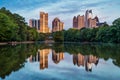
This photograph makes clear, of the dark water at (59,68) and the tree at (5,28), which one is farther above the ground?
the tree at (5,28)

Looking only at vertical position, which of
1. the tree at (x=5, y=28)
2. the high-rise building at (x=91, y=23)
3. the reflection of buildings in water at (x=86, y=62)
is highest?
the high-rise building at (x=91, y=23)

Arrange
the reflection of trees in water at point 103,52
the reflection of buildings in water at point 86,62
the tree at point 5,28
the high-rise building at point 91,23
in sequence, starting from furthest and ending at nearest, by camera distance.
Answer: the high-rise building at point 91,23 → the tree at point 5,28 → the reflection of trees in water at point 103,52 → the reflection of buildings in water at point 86,62

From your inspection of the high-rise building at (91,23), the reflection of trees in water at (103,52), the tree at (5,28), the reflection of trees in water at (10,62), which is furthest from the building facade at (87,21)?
the reflection of trees in water at (10,62)

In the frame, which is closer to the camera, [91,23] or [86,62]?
[86,62]

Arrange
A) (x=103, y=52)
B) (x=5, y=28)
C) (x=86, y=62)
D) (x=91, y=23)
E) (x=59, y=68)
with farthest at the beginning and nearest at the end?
(x=91, y=23) → (x=5, y=28) → (x=103, y=52) → (x=86, y=62) → (x=59, y=68)

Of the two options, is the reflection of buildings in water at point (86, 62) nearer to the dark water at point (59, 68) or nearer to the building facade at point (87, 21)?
the dark water at point (59, 68)

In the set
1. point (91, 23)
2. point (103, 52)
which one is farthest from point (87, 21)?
point (103, 52)

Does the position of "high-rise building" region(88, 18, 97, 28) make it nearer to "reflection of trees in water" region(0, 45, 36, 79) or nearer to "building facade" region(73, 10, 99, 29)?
"building facade" region(73, 10, 99, 29)

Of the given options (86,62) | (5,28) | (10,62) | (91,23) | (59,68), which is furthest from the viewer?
(91,23)

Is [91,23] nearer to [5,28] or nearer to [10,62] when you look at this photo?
[5,28]

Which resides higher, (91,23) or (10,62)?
(91,23)

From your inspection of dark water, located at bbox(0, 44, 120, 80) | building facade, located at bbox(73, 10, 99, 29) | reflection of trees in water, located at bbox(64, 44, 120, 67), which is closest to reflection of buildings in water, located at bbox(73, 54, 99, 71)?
dark water, located at bbox(0, 44, 120, 80)

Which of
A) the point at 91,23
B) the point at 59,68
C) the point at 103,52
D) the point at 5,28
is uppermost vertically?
the point at 91,23

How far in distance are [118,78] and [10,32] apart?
2060 inches
